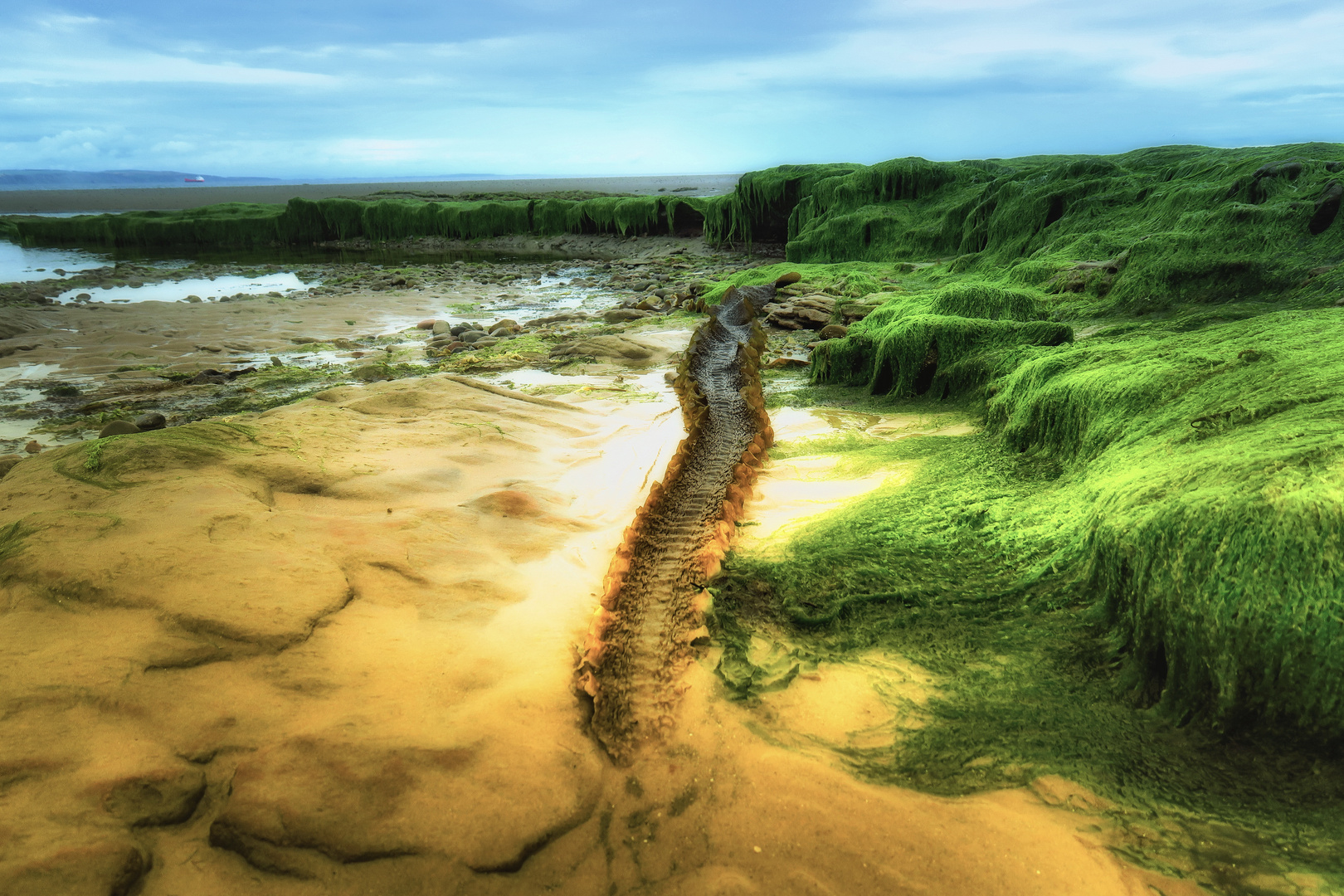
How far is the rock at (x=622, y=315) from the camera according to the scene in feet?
37.9

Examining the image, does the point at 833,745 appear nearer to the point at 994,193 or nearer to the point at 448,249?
the point at 994,193

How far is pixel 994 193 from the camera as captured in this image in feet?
41.4

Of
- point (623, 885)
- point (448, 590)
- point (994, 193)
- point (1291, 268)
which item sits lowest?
point (623, 885)

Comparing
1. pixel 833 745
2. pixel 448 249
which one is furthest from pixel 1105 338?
pixel 448 249

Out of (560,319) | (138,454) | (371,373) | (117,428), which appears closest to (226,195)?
(560,319)

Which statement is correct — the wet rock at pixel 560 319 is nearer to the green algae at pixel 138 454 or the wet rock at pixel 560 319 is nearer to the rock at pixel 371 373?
the rock at pixel 371 373

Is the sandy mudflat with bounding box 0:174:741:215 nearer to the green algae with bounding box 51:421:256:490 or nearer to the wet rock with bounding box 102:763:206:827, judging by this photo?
the green algae with bounding box 51:421:256:490

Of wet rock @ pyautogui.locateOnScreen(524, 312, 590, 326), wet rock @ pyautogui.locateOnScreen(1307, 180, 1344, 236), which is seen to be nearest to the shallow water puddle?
wet rock @ pyautogui.locateOnScreen(524, 312, 590, 326)

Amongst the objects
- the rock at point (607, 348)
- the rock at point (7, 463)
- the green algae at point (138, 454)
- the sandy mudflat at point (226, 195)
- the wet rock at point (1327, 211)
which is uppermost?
the sandy mudflat at point (226, 195)

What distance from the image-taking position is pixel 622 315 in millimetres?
11695

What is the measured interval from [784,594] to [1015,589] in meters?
1.00

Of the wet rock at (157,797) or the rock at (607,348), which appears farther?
the rock at (607,348)

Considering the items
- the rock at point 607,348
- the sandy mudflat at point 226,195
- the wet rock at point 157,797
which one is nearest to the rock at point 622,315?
the rock at point 607,348

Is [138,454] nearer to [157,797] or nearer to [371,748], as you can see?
[157,797]
